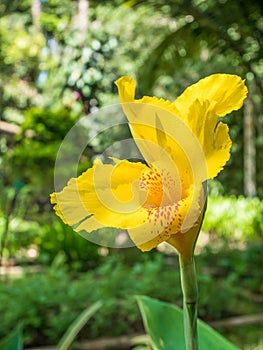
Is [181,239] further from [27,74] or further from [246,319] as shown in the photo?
[27,74]

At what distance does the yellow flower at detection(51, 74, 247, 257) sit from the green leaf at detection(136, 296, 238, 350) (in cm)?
16

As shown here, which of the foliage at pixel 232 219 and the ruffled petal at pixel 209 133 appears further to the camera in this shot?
the foliage at pixel 232 219

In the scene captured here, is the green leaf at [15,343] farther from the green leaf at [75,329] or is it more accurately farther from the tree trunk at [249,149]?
the tree trunk at [249,149]

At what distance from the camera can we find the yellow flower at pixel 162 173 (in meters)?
0.32

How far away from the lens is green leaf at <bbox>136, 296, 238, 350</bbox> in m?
0.47

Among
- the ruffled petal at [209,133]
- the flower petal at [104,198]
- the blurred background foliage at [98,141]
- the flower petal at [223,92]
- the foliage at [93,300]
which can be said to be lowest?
the flower petal at [104,198]

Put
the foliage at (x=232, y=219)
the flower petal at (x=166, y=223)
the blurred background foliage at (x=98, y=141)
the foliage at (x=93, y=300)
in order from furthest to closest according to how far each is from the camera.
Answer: the foliage at (x=232, y=219), the blurred background foliage at (x=98, y=141), the foliage at (x=93, y=300), the flower petal at (x=166, y=223)

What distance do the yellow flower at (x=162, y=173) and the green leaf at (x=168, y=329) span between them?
0.16 metres

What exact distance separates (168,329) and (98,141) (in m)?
4.20

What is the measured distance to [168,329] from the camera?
0.48 metres

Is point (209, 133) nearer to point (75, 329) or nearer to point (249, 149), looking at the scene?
point (75, 329)

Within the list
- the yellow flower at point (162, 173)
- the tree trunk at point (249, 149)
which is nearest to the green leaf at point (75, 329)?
the yellow flower at point (162, 173)

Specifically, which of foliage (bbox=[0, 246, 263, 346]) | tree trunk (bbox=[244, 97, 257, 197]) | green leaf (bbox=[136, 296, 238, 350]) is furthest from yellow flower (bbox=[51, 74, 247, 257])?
tree trunk (bbox=[244, 97, 257, 197])

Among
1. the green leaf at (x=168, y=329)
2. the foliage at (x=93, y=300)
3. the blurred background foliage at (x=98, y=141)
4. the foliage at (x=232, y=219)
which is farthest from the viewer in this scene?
the foliage at (x=232, y=219)
